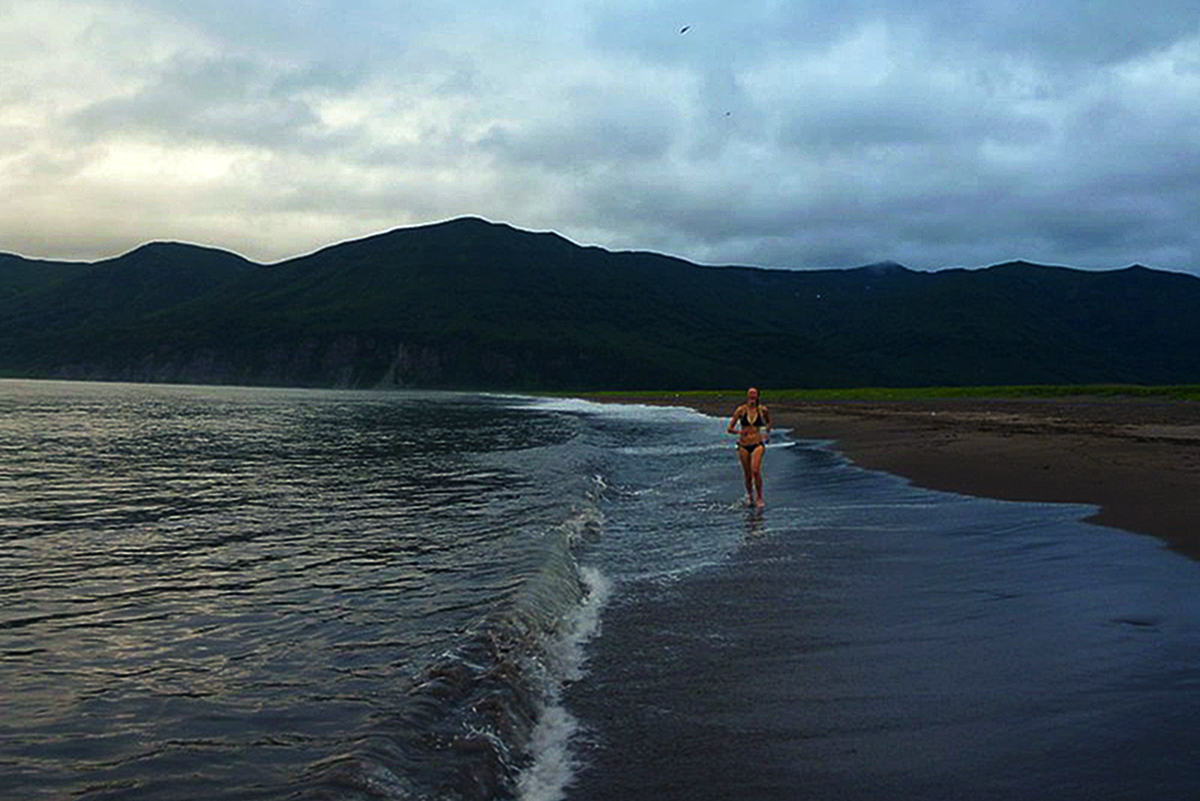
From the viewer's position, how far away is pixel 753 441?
67.5 ft

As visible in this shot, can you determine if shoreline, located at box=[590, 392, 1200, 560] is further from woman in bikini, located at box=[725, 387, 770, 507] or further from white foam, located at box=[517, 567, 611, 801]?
white foam, located at box=[517, 567, 611, 801]

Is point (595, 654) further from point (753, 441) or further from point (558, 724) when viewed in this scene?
point (753, 441)

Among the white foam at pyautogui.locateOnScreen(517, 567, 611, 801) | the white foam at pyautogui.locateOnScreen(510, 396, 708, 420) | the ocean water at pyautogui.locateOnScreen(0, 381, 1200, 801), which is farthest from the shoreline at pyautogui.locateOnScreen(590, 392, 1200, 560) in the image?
the white foam at pyautogui.locateOnScreen(510, 396, 708, 420)

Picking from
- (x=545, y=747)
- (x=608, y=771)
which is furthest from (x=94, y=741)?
(x=608, y=771)

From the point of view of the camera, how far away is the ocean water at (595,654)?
639 cm

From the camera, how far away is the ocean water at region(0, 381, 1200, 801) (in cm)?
639

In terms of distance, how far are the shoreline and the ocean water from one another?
1218 mm

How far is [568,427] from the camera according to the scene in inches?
2381

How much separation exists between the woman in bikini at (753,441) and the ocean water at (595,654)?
1.48 m

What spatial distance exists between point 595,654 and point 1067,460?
818 inches

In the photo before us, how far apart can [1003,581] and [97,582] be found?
12.4 m

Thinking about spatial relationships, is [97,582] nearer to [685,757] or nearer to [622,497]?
[685,757]

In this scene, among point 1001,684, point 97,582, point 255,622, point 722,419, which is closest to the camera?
point 1001,684

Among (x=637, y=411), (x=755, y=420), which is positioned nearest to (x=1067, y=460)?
(x=755, y=420)
